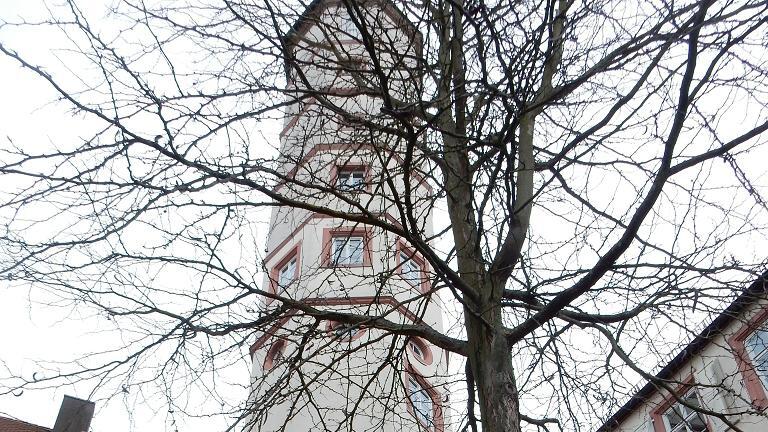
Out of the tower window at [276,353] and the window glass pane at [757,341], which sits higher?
the window glass pane at [757,341]

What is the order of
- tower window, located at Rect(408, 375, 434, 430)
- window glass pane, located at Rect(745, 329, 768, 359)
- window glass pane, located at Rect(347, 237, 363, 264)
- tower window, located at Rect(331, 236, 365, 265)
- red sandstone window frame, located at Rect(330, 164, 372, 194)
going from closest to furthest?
red sandstone window frame, located at Rect(330, 164, 372, 194), tower window, located at Rect(408, 375, 434, 430), tower window, located at Rect(331, 236, 365, 265), window glass pane, located at Rect(347, 237, 363, 264), window glass pane, located at Rect(745, 329, 768, 359)

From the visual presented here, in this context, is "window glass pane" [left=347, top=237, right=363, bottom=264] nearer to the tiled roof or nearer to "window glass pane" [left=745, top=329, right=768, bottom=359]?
"window glass pane" [left=745, top=329, right=768, bottom=359]

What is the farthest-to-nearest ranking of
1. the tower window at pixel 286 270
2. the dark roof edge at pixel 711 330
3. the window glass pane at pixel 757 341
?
the tower window at pixel 286 270 < the window glass pane at pixel 757 341 < the dark roof edge at pixel 711 330

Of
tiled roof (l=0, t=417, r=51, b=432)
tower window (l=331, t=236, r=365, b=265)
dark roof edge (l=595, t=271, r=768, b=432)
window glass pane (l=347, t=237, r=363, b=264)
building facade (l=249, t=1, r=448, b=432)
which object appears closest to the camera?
building facade (l=249, t=1, r=448, b=432)

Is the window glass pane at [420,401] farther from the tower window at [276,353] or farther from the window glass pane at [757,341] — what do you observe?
the window glass pane at [757,341]

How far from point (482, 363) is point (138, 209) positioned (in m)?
2.20

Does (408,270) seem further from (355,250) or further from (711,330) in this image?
(711,330)

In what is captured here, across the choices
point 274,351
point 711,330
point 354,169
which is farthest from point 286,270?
point 711,330

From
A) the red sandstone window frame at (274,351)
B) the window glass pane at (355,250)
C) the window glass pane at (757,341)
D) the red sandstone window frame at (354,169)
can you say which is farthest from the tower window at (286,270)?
the red sandstone window frame at (354,169)

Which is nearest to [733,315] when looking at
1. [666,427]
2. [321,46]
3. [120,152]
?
[321,46]

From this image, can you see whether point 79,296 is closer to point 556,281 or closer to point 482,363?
point 482,363

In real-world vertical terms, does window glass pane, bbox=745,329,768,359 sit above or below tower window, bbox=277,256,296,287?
below

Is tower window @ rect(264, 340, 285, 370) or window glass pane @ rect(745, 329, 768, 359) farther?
window glass pane @ rect(745, 329, 768, 359)

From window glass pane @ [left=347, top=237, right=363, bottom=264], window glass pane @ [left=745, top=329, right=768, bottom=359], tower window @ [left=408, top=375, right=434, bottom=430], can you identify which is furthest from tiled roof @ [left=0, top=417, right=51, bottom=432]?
window glass pane @ [left=745, top=329, right=768, bottom=359]
